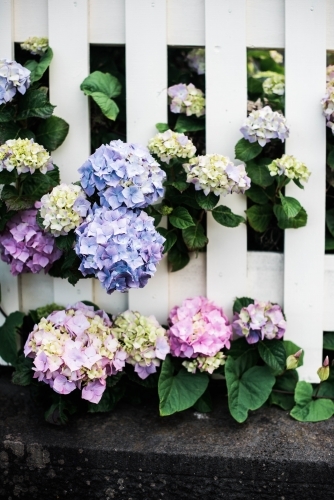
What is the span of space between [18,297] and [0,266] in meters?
0.12

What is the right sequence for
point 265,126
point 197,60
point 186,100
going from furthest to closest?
point 197,60
point 186,100
point 265,126

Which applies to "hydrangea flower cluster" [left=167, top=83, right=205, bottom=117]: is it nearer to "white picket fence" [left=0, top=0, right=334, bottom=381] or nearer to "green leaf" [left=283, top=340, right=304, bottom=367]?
"white picket fence" [left=0, top=0, right=334, bottom=381]

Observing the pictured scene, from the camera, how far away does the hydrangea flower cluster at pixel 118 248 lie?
1.70m

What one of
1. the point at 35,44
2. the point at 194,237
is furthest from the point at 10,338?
the point at 35,44

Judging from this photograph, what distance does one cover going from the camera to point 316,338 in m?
2.07

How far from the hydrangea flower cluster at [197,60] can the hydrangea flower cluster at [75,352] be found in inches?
34.6

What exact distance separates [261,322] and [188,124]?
648 mm

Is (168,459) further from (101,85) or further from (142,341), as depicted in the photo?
(101,85)

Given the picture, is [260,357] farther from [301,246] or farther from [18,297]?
[18,297]

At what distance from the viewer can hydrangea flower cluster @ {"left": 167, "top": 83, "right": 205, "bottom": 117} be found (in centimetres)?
203

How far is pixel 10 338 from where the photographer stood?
6.89 ft

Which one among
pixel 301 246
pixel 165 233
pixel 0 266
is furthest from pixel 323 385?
pixel 0 266

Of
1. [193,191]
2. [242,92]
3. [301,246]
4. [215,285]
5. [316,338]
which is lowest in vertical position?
[316,338]

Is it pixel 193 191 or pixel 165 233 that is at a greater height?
pixel 193 191
